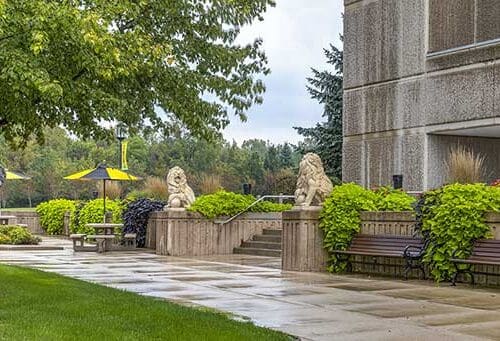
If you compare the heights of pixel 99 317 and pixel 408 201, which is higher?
pixel 408 201

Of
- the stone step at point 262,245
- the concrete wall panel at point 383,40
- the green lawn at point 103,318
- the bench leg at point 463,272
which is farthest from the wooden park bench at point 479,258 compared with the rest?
the stone step at point 262,245

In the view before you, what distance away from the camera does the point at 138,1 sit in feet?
33.4

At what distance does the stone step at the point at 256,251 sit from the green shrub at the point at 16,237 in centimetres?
741

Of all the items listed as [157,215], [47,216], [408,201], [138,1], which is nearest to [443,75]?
[408,201]

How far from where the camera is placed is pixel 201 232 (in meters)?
23.3

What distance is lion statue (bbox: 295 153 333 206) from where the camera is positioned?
17.2 meters

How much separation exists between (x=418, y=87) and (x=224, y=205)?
6.73 metres

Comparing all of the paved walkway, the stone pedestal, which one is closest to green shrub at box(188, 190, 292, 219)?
the paved walkway

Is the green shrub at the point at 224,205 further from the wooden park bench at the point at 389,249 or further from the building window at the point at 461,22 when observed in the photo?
the wooden park bench at the point at 389,249

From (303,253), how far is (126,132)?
19.3ft

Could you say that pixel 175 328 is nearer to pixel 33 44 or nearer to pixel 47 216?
pixel 33 44

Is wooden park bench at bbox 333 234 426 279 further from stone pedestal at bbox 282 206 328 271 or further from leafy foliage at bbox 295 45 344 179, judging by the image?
leafy foliage at bbox 295 45 344 179

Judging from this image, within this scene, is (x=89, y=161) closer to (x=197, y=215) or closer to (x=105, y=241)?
(x=105, y=241)

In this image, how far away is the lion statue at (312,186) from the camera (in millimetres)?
17188
